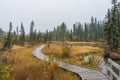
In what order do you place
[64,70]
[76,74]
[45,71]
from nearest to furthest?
[45,71] < [76,74] < [64,70]

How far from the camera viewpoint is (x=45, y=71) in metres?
15.9

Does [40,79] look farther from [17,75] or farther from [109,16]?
[109,16]

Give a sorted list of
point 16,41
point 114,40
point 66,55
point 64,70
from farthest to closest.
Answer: point 16,41
point 114,40
point 66,55
point 64,70

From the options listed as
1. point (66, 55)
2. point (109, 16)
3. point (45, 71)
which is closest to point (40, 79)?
point (45, 71)

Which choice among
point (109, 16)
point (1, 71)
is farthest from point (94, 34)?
point (1, 71)

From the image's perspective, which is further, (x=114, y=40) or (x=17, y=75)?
(x=114, y=40)

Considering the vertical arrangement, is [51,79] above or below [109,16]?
below

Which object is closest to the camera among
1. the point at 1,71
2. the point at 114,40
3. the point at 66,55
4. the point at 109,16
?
the point at 1,71

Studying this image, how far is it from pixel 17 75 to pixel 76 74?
4.63m

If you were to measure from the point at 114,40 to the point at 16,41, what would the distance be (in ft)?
155

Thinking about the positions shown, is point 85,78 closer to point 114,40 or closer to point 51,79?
point 51,79

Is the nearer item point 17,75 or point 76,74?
point 17,75

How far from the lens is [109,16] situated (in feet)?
181

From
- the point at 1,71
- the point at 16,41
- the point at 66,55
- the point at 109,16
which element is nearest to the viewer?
the point at 1,71
